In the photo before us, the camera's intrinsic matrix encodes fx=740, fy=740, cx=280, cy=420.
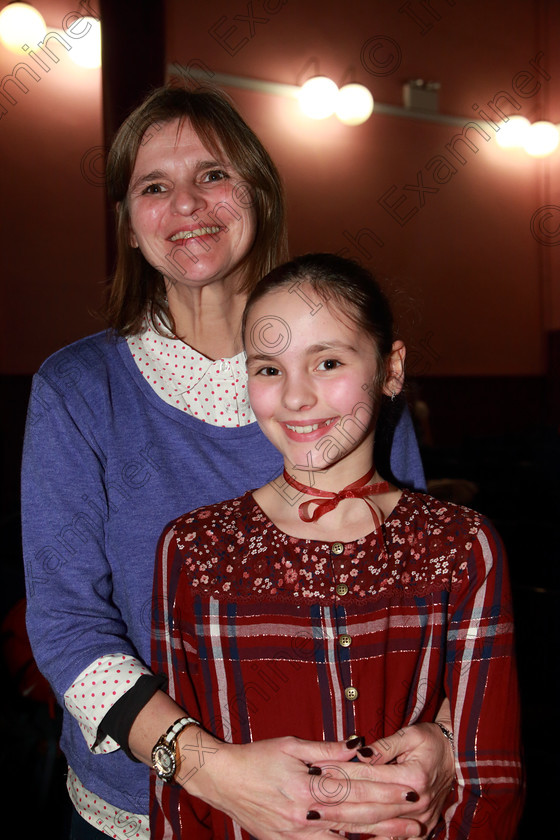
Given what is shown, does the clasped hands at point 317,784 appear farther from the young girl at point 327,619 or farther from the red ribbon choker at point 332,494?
the red ribbon choker at point 332,494

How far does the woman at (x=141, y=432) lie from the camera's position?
1.11m

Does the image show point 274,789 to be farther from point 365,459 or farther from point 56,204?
point 56,204

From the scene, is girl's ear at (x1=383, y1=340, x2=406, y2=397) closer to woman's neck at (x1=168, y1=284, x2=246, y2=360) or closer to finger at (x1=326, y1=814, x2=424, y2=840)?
woman's neck at (x1=168, y1=284, x2=246, y2=360)

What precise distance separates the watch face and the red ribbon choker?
0.39 meters

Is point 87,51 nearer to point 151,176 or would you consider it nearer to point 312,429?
point 151,176

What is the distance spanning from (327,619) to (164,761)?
0.30m

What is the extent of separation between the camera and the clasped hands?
976 millimetres

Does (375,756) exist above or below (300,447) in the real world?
below

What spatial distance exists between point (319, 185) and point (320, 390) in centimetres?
526

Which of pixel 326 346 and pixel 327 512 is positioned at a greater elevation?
pixel 326 346

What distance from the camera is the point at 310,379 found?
3.74 feet

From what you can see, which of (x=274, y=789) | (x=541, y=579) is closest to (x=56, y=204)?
(x=541, y=579)

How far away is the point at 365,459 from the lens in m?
1.23

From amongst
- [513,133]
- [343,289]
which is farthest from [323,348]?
[513,133]
